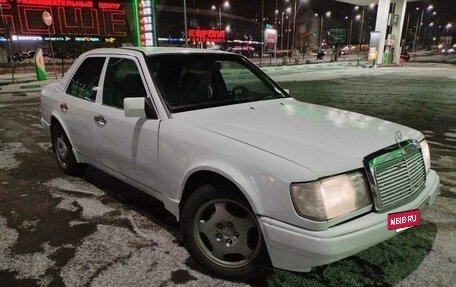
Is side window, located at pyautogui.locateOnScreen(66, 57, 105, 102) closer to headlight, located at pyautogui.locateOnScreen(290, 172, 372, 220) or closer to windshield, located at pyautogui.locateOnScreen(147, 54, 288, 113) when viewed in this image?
windshield, located at pyautogui.locateOnScreen(147, 54, 288, 113)

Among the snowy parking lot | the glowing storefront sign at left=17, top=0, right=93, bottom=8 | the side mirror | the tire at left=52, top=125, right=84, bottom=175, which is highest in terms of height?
the glowing storefront sign at left=17, top=0, right=93, bottom=8

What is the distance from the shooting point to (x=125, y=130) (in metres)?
3.38

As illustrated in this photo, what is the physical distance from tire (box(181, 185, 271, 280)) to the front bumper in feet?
0.55

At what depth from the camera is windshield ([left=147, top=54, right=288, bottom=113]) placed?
130 inches

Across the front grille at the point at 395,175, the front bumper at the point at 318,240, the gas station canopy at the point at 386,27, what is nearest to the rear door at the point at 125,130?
the front bumper at the point at 318,240

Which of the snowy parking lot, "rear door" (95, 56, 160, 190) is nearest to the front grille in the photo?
the snowy parking lot

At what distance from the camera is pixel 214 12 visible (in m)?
86.1

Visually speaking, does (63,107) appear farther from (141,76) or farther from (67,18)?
(67,18)

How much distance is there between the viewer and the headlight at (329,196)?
2176 mm

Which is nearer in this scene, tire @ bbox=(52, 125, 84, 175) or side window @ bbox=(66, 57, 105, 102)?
side window @ bbox=(66, 57, 105, 102)

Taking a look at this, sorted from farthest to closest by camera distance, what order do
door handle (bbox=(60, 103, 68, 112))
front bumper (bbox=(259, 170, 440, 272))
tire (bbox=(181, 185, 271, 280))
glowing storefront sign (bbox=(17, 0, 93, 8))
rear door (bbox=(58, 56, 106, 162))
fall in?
glowing storefront sign (bbox=(17, 0, 93, 8)) < door handle (bbox=(60, 103, 68, 112)) < rear door (bbox=(58, 56, 106, 162)) < tire (bbox=(181, 185, 271, 280)) < front bumper (bbox=(259, 170, 440, 272))

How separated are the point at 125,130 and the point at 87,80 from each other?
128 centimetres

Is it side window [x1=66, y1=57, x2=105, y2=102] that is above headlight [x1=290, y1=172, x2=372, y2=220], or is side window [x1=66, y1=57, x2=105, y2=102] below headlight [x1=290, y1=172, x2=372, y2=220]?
above

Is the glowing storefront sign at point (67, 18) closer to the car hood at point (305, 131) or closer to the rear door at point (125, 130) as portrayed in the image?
the rear door at point (125, 130)
